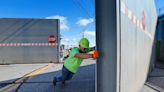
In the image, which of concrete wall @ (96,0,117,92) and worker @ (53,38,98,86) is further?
worker @ (53,38,98,86)

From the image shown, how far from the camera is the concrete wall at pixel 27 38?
56.7 feet

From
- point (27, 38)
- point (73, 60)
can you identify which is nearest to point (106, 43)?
point (73, 60)

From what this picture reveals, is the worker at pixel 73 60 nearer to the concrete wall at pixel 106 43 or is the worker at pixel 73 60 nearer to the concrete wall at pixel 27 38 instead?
the concrete wall at pixel 106 43

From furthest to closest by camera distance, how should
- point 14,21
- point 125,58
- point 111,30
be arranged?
point 14,21 < point 125,58 < point 111,30

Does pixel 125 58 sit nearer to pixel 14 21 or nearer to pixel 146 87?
pixel 146 87

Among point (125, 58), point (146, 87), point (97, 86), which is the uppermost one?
point (125, 58)

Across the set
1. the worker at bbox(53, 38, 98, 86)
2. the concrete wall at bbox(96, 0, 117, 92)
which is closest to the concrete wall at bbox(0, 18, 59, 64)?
the worker at bbox(53, 38, 98, 86)

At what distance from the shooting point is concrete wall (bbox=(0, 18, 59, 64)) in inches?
680

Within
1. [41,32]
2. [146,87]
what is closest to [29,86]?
[146,87]

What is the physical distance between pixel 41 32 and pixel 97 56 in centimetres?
1392

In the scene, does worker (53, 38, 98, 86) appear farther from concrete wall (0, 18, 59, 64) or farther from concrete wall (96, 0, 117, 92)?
concrete wall (0, 18, 59, 64)

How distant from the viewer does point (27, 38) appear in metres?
17.5

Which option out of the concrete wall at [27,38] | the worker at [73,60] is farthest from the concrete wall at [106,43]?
the concrete wall at [27,38]

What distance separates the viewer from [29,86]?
7.75 m
